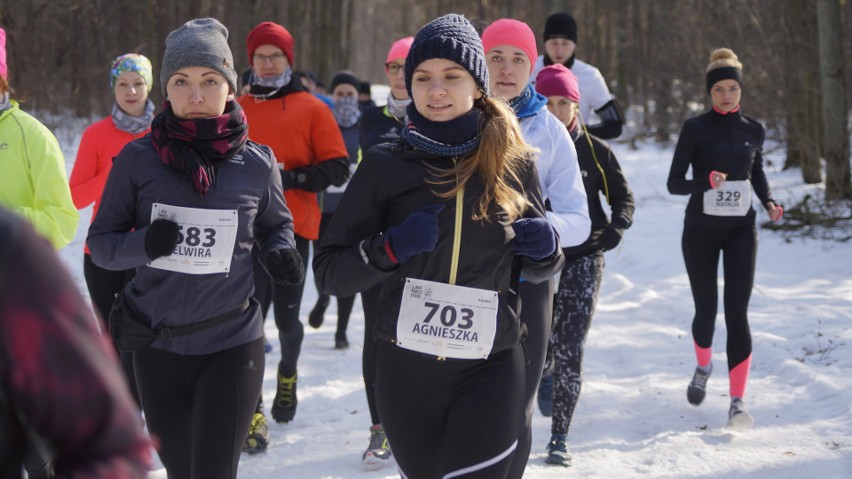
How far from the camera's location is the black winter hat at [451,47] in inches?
126

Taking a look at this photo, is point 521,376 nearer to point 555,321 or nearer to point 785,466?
point 555,321

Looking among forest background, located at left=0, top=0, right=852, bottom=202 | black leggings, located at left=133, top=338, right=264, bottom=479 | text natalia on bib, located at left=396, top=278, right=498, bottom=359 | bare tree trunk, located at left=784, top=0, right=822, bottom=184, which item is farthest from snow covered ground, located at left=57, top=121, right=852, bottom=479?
bare tree trunk, located at left=784, top=0, right=822, bottom=184

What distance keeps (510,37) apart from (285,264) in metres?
1.59

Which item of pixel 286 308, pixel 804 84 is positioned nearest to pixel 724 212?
pixel 286 308

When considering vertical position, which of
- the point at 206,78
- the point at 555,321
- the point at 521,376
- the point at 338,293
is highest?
the point at 206,78

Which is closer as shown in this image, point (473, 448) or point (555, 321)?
point (473, 448)

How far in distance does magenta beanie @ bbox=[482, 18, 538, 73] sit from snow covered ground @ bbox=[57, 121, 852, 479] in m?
2.29

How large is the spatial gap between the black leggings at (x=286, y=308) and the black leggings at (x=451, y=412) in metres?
2.63

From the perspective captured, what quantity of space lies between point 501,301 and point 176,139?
1.42 m

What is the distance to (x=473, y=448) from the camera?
292 centimetres

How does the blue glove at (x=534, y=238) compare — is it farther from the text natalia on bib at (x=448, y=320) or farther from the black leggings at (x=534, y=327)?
the black leggings at (x=534, y=327)

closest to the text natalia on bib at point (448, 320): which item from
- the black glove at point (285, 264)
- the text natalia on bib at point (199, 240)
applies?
the black glove at point (285, 264)

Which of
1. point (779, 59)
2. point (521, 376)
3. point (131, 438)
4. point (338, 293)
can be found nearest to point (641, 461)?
point (521, 376)

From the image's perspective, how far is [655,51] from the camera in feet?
92.3
